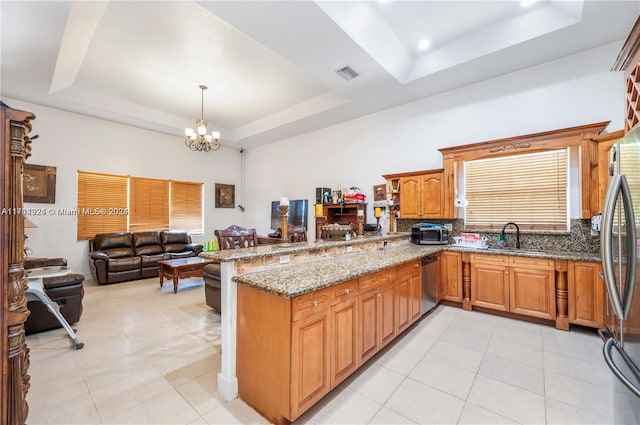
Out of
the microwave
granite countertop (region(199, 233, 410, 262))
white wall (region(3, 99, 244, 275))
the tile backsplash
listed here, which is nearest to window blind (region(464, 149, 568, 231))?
the tile backsplash

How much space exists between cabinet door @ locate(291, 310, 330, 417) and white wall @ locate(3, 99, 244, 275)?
645 cm

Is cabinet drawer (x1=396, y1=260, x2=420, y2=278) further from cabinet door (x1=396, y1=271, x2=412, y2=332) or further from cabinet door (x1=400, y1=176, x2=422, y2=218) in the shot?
cabinet door (x1=400, y1=176, x2=422, y2=218)

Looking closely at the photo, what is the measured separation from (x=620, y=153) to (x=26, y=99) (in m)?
8.36

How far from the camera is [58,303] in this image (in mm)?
3254

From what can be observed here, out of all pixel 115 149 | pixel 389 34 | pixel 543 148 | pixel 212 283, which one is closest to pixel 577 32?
pixel 543 148

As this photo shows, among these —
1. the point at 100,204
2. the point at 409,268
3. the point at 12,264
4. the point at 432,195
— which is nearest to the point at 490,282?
the point at 409,268

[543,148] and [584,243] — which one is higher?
[543,148]

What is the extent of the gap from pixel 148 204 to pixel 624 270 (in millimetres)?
8092

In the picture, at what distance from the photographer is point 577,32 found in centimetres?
329

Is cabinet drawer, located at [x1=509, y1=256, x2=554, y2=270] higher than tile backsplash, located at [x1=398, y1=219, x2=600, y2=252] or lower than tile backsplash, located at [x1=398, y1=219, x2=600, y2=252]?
lower

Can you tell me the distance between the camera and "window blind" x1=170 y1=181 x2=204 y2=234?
735 cm

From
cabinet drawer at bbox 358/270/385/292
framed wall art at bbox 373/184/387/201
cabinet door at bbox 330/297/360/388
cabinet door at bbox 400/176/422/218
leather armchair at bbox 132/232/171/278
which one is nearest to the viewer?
cabinet door at bbox 330/297/360/388

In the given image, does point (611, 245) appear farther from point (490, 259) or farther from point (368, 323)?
point (490, 259)

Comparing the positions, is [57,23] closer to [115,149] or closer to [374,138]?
[115,149]
